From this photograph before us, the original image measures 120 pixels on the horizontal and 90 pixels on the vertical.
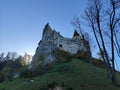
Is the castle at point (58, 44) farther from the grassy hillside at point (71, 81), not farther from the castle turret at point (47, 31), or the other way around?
the grassy hillside at point (71, 81)

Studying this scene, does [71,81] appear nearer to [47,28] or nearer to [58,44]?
[58,44]

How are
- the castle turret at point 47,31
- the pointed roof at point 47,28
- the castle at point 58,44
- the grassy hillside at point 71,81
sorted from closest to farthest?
the grassy hillside at point 71,81
the castle at point 58,44
the castle turret at point 47,31
the pointed roof at point 47,28

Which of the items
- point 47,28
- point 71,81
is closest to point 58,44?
point 47,28

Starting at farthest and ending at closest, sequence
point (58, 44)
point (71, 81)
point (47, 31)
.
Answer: point (47, 31) → point (58, 44) → point (71, 81)

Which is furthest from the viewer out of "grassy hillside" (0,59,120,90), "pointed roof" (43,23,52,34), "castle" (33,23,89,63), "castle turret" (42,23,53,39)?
"pointed roof" (43,23,52,34)

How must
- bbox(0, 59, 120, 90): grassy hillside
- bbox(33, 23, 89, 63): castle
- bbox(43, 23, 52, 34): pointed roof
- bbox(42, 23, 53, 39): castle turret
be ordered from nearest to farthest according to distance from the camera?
bbox(0, 59, 120, 90): grassy hillside
bbox(33, 23, 89, 63): castle
bbox(42, 23, 53, 39): castle turret
bbox(43, 23, 52, 34): pointed roof

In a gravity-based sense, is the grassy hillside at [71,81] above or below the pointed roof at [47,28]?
below

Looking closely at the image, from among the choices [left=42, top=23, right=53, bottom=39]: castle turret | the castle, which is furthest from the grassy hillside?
[left=42, top=23, right=53, bottom=39]: castle turret

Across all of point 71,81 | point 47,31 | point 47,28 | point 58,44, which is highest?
point 47,28

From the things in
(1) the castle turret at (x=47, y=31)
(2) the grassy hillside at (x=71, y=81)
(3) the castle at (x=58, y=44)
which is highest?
(1) the castle turret at (x=47, y=31)

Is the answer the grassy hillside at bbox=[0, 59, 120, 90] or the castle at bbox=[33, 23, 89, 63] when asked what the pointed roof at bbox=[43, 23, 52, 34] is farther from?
the grassy hillside at bbox=[0, 59, 120, 90]

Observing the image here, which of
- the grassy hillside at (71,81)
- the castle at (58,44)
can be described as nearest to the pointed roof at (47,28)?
the castle at (58,44)

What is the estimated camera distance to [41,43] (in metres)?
59.6

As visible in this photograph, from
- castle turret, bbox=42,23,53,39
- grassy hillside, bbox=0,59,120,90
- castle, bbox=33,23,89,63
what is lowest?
grassy hillside, bbox=0,59,120,90
